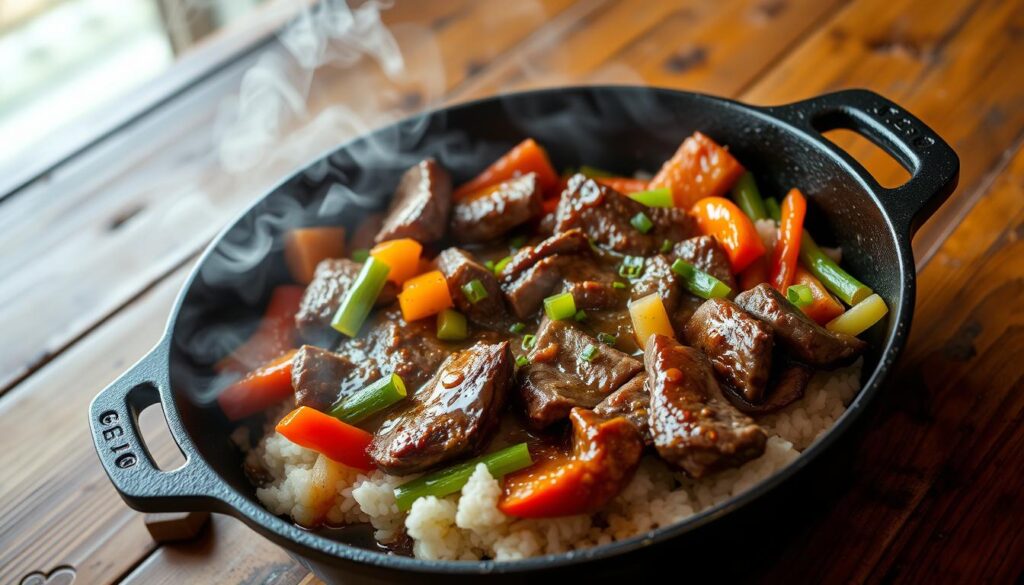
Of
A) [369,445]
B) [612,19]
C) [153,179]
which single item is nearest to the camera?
[369,445]

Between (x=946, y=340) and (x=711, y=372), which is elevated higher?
(x=711, y=372)

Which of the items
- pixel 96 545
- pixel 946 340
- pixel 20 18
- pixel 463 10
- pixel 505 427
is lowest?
pixel 946 340

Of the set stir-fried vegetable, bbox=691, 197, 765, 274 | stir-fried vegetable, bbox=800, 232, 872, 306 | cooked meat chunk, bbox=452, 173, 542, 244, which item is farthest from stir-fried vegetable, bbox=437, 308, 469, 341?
stir-fried vegetable, bbox=800, 232, 872, 306

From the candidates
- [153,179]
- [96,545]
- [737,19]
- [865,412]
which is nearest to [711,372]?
[865,412]

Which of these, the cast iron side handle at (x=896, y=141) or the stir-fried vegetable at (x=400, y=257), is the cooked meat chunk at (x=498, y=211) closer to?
the stir-fried vegetable at (x=400, y=257)

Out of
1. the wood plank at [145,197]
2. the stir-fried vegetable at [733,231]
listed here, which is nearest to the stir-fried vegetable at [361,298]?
the stir-fried vegetable at [733,231]

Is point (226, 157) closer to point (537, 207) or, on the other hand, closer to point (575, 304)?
point (537, 207)

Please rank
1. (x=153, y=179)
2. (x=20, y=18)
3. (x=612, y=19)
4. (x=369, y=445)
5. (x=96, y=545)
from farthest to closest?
1. (x=20, y=18)
2. (x=612, y=19)
3. (x=153, y=179)
4. (x=96, y=545)
5. (x=369, y=445)
